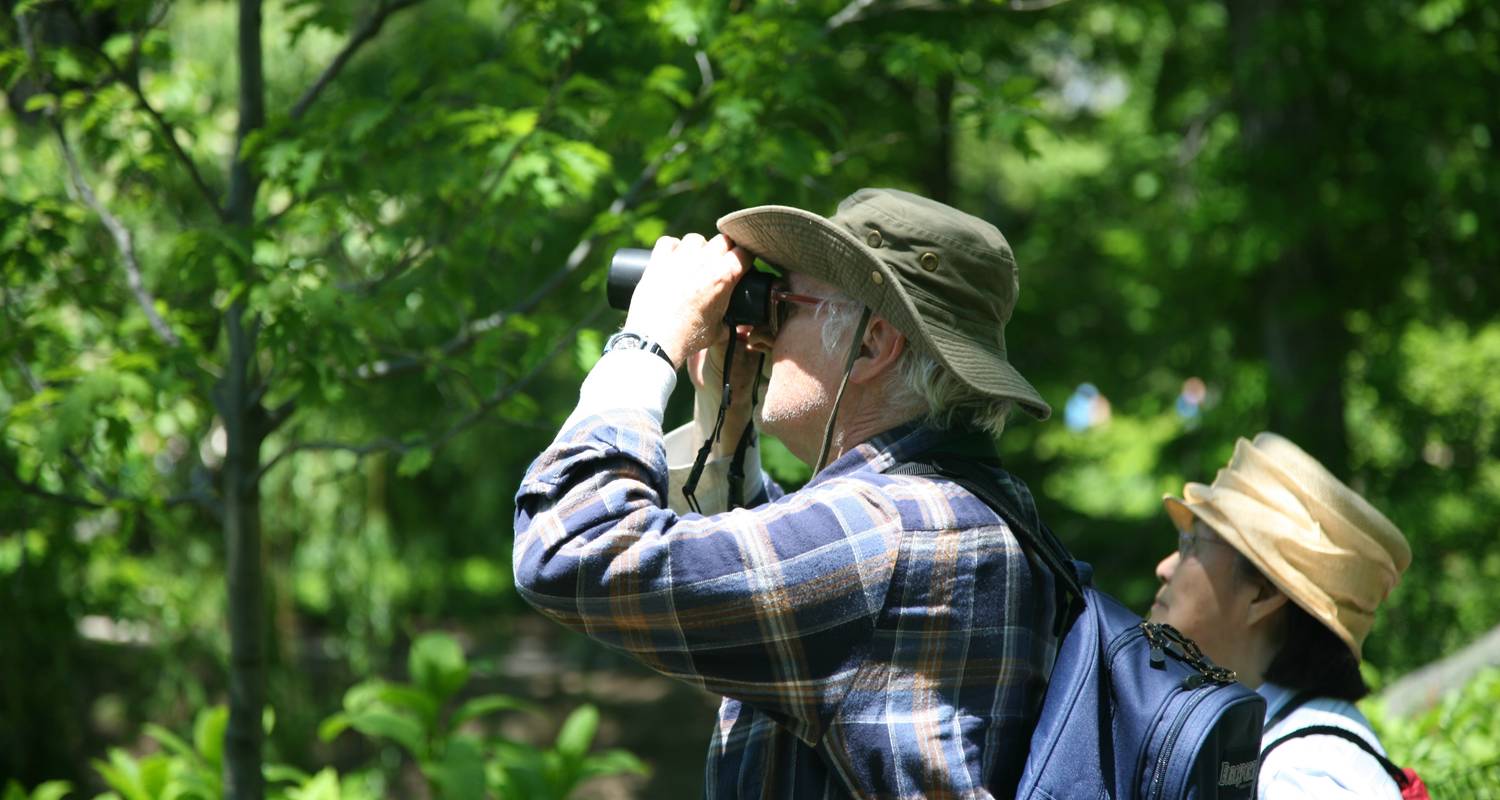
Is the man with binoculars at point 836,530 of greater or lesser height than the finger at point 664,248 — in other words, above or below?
below

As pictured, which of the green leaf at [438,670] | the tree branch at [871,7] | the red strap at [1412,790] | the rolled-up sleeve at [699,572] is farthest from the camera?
the green leaf at [438,670]

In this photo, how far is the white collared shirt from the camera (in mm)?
2107

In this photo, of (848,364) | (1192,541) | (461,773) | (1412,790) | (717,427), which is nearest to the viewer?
(848,364)

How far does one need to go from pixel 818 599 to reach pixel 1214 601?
1.32 meters

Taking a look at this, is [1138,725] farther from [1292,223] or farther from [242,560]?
[1292,223]

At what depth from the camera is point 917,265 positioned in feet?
5.62

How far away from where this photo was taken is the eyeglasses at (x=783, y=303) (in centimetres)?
180

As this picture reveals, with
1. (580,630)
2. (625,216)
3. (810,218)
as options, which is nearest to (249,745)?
(625,216)

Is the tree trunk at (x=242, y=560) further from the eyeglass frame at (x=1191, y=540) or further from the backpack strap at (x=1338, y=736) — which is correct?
the backpack strap at (x=1338, y=736)

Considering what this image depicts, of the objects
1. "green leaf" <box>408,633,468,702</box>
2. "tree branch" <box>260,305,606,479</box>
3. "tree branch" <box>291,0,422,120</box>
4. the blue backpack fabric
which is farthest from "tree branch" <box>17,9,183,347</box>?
the blue backpack fabric

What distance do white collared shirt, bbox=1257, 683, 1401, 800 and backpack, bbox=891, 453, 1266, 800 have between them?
0.51m

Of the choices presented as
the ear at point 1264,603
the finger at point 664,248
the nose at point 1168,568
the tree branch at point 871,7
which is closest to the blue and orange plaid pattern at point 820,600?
the finger at point 664,248

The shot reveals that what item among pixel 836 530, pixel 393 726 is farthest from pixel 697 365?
pixel 393 726

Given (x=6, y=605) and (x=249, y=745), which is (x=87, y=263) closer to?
(x=249, y=745)
